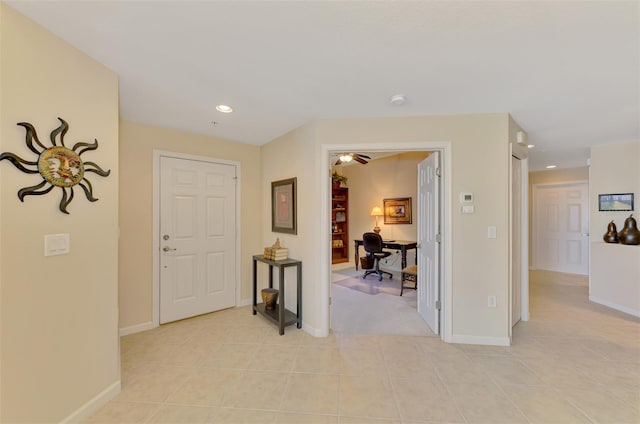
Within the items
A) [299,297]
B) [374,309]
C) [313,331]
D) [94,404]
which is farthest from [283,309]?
[94,404]

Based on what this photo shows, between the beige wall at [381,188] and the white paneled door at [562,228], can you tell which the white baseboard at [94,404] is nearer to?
the beige wall at [381,188]

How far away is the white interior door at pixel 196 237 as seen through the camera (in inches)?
122

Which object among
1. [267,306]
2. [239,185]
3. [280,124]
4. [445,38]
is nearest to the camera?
[445,38]

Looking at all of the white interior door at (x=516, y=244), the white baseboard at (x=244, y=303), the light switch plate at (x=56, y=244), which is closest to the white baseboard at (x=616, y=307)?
the white interior door at (x=516, y=244)

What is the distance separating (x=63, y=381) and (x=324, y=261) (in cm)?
206

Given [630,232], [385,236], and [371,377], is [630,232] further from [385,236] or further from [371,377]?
[371,377]

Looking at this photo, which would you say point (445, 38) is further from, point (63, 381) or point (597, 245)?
point (597, 245)

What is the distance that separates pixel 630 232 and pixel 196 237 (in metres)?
5.83

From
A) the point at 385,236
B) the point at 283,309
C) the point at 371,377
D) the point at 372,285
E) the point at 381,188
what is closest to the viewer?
the point at 371,377

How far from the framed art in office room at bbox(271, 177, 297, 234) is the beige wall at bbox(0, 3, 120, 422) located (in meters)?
1.71

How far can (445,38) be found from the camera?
1.51 meters

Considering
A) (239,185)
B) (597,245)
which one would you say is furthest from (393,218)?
(239,185)

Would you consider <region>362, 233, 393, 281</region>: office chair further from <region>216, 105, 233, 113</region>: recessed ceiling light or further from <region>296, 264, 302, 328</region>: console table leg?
<region>216, 105, 233, 113</region>: recessed ceiling light

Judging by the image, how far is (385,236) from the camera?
5.95 m
